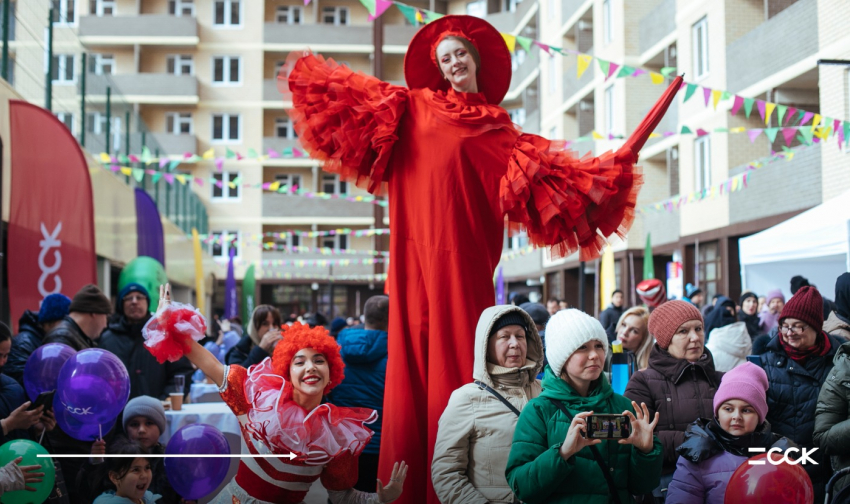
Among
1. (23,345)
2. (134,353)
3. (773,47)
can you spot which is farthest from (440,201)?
(773,47)

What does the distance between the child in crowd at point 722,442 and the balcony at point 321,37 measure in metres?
31.7

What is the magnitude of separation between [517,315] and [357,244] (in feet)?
103

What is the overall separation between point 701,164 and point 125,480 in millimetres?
16386

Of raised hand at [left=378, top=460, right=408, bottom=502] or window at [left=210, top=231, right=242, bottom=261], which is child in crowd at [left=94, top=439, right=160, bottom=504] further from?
window at [left=210, top=231, right=242, bottom=261]

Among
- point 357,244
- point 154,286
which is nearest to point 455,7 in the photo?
point 357,244

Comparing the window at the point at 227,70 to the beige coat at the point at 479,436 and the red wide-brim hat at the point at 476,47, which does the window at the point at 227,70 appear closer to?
the red wide-brim hat at the point at 476,47

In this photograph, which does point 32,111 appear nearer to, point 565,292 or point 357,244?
A: point 565,292

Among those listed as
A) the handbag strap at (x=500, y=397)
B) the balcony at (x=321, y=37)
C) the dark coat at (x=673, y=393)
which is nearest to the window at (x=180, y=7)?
the balcony at (x=321, y=37)

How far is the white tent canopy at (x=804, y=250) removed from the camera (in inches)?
341

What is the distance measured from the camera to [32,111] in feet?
23.4

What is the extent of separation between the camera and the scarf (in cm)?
423

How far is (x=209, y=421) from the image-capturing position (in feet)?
17.7

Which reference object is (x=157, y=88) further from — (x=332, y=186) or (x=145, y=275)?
(x=145, y=275)

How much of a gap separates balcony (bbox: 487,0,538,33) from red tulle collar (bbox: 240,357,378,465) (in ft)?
95.8
